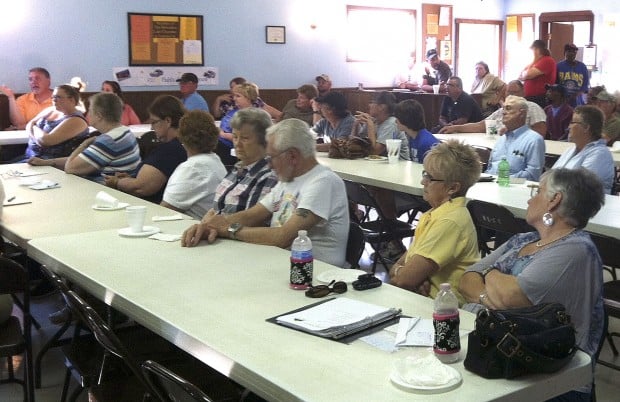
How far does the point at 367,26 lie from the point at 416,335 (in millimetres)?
10921

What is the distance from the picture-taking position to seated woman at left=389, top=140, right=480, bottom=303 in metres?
2.78

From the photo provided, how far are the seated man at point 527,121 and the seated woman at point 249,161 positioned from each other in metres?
2.62

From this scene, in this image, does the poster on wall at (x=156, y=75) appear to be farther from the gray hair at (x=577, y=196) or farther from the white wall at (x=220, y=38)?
the gray hair at (x=577, y=196)

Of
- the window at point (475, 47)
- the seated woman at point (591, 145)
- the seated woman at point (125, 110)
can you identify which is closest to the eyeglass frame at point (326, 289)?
the seated woman at point (591, 145)

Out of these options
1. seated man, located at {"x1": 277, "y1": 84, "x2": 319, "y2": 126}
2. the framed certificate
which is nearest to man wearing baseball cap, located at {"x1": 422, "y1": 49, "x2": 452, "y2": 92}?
the framed certificate

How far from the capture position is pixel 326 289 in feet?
7.91

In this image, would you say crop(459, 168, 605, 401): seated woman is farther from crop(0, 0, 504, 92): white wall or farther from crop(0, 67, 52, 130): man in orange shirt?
crop(0, 0, 504, 92): white wall

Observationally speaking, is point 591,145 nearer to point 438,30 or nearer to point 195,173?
point 195,173

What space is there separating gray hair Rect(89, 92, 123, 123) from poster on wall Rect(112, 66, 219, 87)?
5050mm

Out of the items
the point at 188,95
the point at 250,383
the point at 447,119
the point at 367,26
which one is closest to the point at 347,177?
the point at 250,383

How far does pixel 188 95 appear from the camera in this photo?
356 inches

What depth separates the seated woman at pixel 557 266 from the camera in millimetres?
2279

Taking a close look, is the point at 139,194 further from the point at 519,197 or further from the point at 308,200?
the point at 519,197

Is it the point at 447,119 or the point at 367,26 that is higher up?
the point at 367,26
